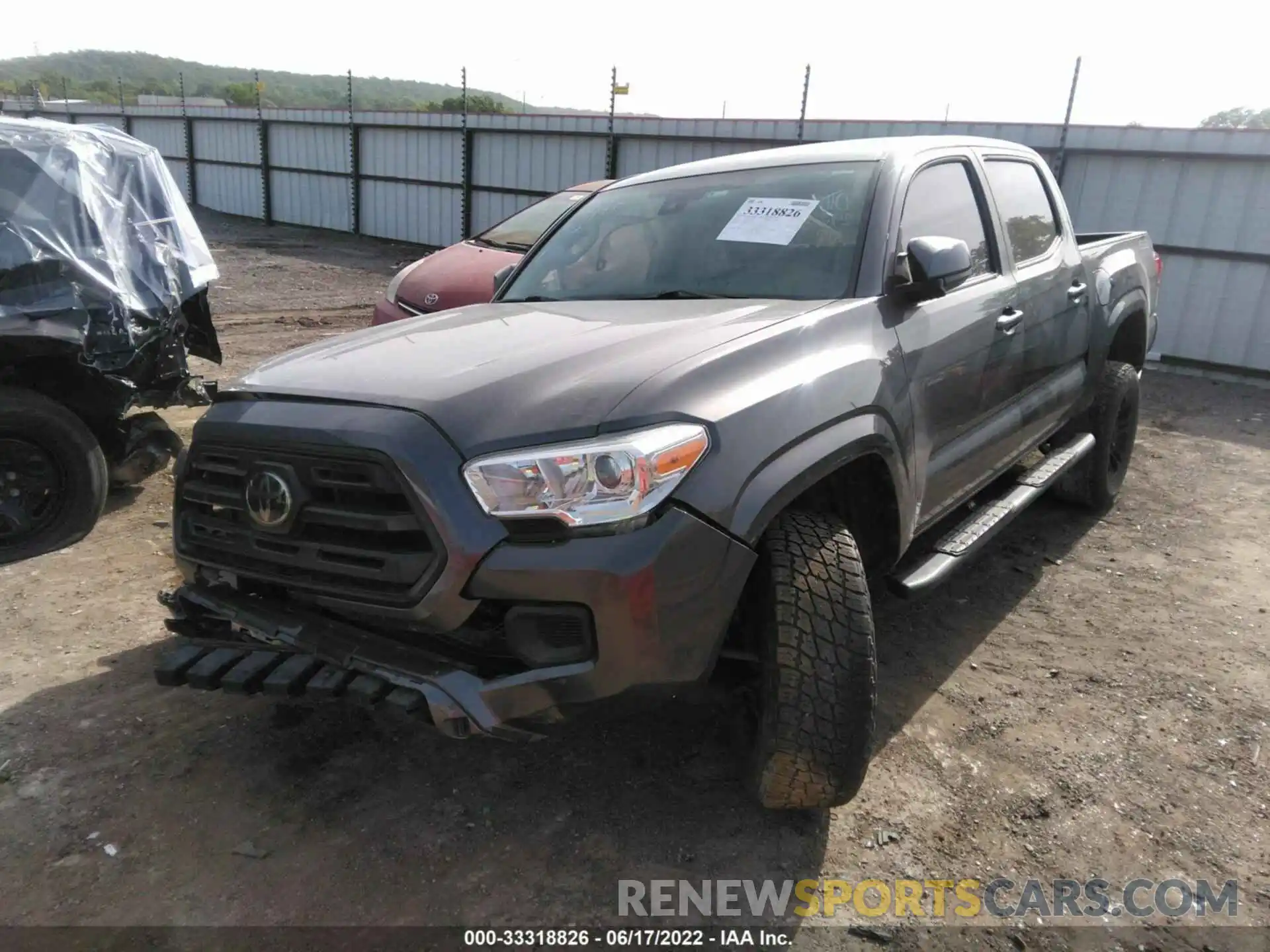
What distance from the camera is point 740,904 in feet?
7.55

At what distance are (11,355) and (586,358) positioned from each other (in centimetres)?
323

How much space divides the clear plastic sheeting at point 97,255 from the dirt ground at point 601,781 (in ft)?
3.68

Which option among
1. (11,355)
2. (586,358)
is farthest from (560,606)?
(11,355)

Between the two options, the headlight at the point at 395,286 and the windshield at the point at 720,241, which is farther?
the headlight at the point at 395,286

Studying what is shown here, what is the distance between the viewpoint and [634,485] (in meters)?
2.08

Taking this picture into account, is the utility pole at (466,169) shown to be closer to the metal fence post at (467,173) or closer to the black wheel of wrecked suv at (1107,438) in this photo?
the metal fence post at (467,173)

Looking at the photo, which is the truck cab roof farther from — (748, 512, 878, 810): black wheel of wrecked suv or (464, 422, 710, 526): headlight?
(464, 422, 710, 526): headlight

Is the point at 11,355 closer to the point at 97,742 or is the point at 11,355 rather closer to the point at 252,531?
the point at 97,742

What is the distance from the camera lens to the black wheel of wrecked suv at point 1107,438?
4773 millimetres

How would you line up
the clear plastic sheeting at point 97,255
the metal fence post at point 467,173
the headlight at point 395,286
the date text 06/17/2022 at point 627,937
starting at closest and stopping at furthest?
the date text 06/17/2022 at point 627,937 < the clear plastic sheeting at point 97,255 < the headlight at point 395,286 < the metal fence post at point 467,173

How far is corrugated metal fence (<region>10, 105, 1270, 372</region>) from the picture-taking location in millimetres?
9070

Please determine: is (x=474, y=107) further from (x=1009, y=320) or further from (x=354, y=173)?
(x=1009, y=320)

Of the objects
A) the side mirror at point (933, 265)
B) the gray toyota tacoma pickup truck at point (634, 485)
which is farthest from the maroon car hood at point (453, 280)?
the side mirror at point (933, 265)

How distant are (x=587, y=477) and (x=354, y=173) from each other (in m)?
19.1
